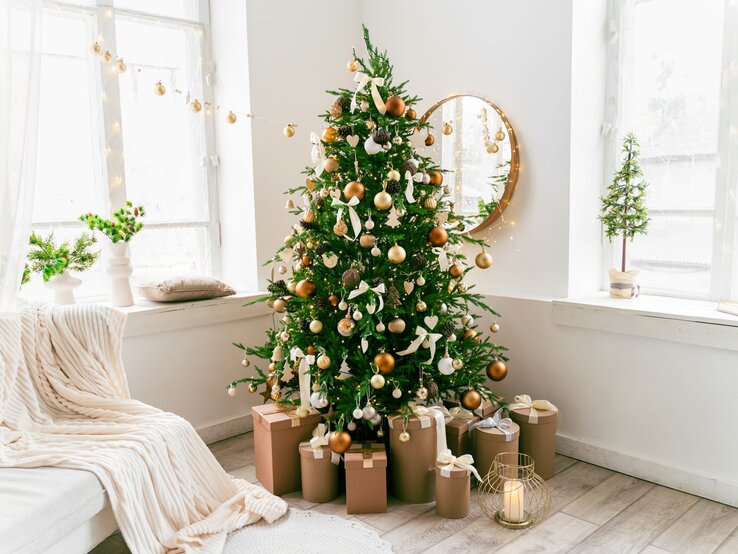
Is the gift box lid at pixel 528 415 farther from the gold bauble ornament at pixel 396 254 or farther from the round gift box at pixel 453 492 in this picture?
the gold bauble ornament at pixel 396 254

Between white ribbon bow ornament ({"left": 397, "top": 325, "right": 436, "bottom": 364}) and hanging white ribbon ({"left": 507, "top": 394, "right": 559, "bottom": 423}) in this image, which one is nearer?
white ribbon bow ornament ({"left": 397, "top": 325, "right": 436, "bottom": 364})

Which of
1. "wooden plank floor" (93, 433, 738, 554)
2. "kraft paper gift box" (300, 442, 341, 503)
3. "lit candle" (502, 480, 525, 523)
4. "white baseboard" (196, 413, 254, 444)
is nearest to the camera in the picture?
"wooden plank floor" (93, 433, 738, 554)

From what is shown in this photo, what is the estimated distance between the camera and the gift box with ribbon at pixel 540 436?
8.73ft

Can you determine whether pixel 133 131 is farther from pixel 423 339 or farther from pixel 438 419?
A: pixel 438 419

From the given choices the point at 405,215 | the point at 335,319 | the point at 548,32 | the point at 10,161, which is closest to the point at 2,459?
the point at 10,161

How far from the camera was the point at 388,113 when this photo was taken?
245 centimetres

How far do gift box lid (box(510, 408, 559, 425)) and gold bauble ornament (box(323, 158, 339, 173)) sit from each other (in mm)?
1279

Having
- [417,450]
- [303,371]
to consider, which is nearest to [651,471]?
[417,450]

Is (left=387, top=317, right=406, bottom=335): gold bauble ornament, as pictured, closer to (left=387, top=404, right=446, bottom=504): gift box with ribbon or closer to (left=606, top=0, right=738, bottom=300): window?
(left=387, top=404, right=446, bottom=504): gift box with ribbon

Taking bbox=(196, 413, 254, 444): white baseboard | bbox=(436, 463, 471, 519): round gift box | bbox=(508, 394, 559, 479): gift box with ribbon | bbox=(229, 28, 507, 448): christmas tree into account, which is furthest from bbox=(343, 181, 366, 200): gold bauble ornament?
bbox=(196, 413, 254, 444): white baseboard

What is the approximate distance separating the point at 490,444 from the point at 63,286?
6.30ft

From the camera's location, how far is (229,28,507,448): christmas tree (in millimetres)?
2414

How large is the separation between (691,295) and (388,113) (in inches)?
59.9

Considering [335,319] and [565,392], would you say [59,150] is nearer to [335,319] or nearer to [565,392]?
[335,319]
